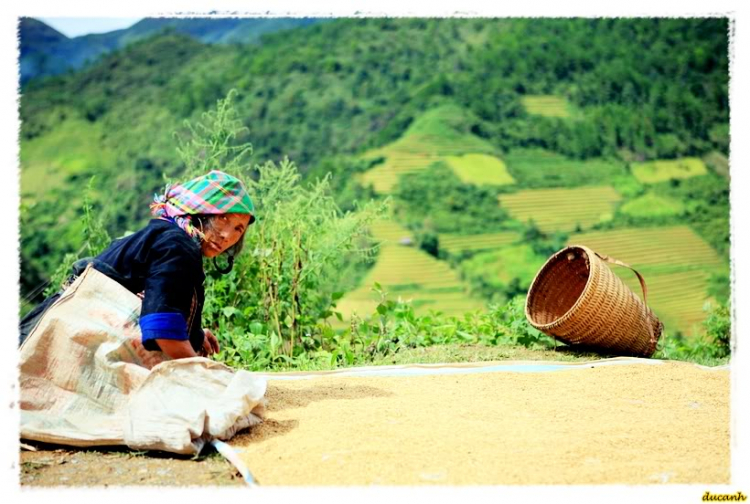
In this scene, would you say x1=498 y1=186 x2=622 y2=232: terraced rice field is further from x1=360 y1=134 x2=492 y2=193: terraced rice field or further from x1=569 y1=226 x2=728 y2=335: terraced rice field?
x1=360 y1=134 x2=492 y2=193: terraced rice field

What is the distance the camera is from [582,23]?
15.1 meters

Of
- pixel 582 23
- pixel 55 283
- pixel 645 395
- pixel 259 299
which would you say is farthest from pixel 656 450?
pixel 582 23

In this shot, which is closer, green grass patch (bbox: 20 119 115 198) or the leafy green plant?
the leafy green plant

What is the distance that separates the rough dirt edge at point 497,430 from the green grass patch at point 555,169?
839cm

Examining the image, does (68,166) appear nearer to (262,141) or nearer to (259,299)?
(262,141)

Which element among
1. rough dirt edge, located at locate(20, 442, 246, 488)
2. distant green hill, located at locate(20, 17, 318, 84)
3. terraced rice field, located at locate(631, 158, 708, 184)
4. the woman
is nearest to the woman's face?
the woman

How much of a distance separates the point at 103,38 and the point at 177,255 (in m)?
12.0

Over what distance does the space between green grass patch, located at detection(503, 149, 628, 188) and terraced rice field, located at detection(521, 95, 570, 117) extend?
3.11 ft

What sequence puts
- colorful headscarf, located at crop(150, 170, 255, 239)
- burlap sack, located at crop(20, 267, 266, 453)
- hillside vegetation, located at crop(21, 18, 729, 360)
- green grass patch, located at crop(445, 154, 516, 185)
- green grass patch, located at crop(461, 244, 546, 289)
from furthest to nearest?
green grass patch, located at crop(445, 154, 516, 185)
hillside vegetation, located at crop(21, 18, 729, 360)
green grass patch, located at crop(461, 244, 546, 289)
colorful headscarf, located at crop(150, 170, 255, 239)
burlap sack, located at crop(20, 267, 266, 453)

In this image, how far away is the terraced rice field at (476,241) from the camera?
11016 millimetres

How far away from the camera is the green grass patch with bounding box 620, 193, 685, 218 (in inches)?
472

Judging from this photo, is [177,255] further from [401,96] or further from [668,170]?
[668,170]

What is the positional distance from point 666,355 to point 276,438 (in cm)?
310

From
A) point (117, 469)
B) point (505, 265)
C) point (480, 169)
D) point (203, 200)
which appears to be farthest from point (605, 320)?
point (480, 169)
